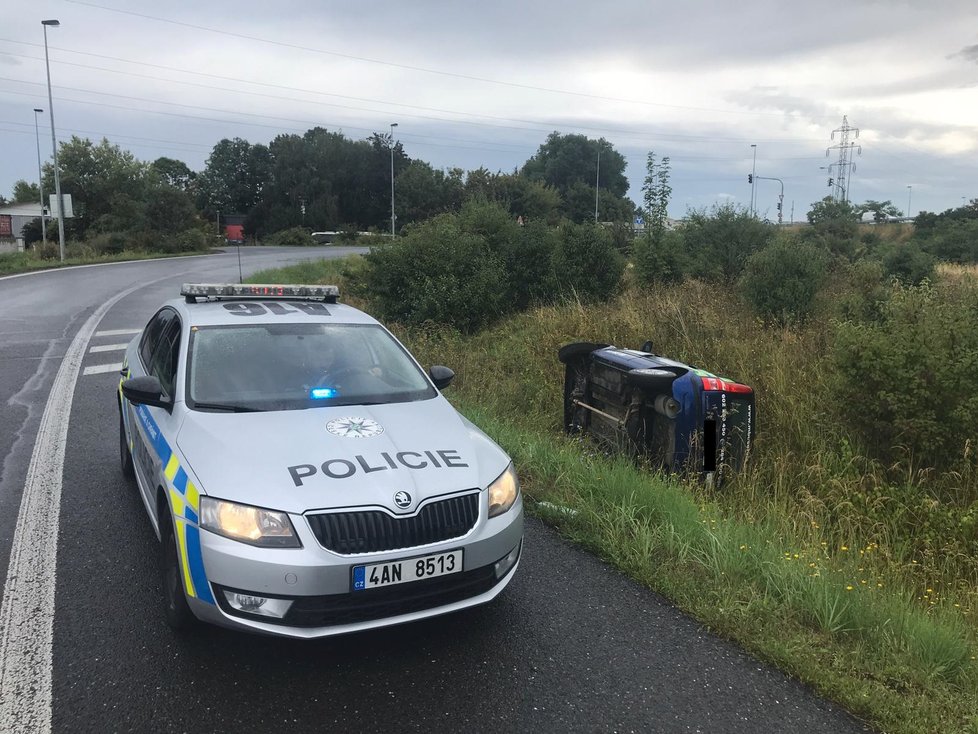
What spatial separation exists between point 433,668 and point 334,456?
106cm

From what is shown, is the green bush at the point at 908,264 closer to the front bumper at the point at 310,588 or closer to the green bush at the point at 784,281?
the green bush at the point at 784,281

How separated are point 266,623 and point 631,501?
9.02ft

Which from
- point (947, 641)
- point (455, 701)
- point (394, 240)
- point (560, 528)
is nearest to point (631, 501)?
point (560, 528)

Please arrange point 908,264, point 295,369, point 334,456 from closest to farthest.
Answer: point 334,456
point 295,369
point 908,264

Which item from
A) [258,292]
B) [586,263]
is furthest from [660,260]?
[258,292]

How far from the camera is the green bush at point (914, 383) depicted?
5.97m

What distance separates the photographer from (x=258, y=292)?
5.61 m

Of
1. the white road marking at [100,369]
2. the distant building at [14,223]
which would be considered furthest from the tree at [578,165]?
the white road marking at [100,369]

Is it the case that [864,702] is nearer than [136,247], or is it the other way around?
[864,702]

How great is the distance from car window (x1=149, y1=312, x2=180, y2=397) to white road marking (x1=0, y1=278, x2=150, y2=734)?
3.90 feet

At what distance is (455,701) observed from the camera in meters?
3.09

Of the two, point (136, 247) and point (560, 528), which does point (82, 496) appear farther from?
point (136, 247)

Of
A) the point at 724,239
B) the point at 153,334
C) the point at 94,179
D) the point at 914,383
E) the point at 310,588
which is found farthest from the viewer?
the point at 94,179

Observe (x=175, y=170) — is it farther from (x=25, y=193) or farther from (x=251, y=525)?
(x=251, y=525)
